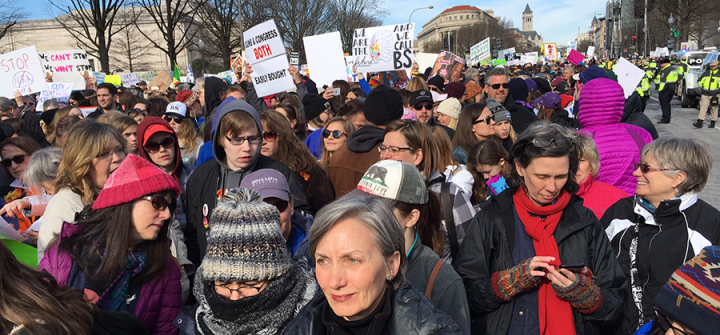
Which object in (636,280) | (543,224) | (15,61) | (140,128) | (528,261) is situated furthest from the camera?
(15,61)

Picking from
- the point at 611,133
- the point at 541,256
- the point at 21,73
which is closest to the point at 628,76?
the point at 611,133

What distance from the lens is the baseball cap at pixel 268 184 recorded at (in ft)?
8.85

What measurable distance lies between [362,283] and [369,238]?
0.16 metres

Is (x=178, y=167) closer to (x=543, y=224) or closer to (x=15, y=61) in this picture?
(x=543, y=224)

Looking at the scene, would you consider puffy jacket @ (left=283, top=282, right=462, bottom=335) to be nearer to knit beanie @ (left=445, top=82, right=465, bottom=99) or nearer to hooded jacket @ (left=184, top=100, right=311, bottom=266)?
hooded jacket @ (left=184, top=100, right=311, bottom=266)

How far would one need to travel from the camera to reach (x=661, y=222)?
115 inches

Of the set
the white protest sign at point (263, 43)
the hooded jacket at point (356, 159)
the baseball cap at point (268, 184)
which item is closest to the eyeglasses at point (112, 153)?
the baseball cap at point (268, 184)

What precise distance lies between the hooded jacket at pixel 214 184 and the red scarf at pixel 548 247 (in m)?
1.58

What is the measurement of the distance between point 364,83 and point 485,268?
10.4 meters

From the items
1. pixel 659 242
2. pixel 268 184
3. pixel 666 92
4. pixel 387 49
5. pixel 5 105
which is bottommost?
pixel 659 242

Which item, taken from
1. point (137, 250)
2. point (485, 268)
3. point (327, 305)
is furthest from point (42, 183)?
point (485, 268)

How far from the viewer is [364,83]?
12.6 m

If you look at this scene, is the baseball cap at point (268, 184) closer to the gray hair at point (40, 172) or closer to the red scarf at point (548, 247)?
the red scarf at point (548, 247)

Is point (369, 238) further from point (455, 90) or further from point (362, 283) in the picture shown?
point (455, 90)
